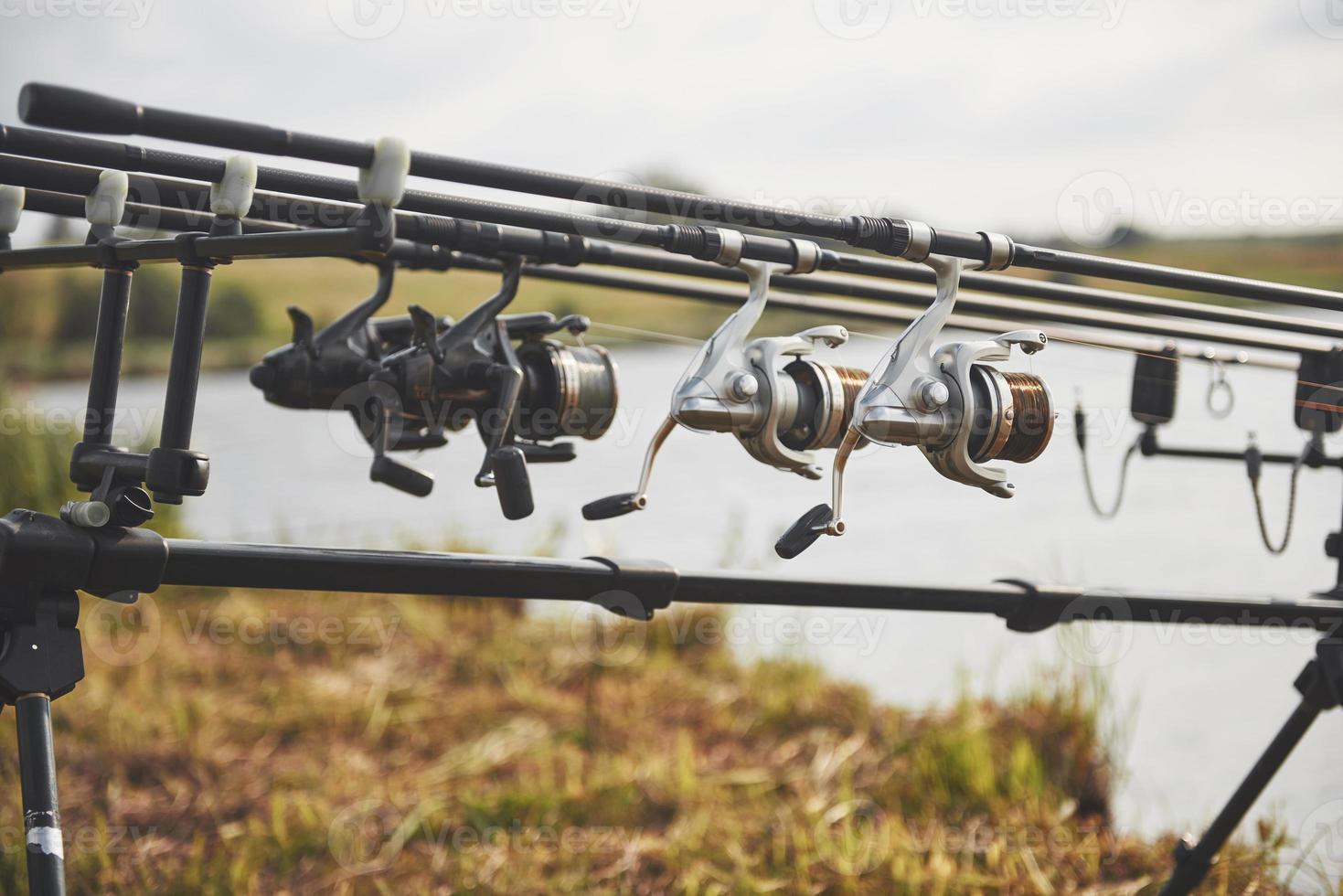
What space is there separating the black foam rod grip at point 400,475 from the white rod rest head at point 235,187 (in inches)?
21.8

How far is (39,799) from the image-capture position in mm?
1506

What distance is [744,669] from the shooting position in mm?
6086

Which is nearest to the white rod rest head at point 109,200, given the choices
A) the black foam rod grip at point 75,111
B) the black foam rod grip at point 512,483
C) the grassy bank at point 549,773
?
the black foam rod grip at point 75,111

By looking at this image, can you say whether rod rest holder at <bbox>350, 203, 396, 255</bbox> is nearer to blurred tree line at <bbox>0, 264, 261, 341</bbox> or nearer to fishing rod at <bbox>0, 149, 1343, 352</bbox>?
fishing rod at <bbox>0, 149, 1343, 352</bbox>

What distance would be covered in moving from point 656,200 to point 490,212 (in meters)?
0.29

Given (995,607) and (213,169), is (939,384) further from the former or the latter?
(213,169)

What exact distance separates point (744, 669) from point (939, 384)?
14.7 feet

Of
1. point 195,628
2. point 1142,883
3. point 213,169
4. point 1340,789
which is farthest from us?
point 195,628

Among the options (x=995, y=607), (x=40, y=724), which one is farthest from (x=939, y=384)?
(x=40, y=724)

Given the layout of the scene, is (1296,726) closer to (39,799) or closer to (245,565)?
(245,565)

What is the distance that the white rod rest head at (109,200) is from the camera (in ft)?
5.71

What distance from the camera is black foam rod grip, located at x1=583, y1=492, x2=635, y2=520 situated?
1.88m

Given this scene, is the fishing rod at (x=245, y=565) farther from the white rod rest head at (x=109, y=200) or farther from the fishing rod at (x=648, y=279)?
the fishing rod at (x=648, y=279)

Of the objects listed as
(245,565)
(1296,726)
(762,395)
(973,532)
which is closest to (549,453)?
(762,395)
